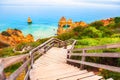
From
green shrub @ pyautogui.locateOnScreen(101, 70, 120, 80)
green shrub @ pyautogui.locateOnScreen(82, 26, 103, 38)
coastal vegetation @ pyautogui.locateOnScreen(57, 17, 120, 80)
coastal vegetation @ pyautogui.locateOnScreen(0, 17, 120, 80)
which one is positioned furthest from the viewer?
green shrub @ pyautogui.locateOnScreen(82, 26, 103, 38)

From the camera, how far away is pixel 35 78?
851cm

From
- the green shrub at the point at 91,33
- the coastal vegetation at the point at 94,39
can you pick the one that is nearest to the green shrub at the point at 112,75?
the coastal vegetation at the point at 94,39

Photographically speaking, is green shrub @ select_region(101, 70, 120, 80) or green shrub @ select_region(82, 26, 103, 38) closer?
green shrub @ select_region(101, 70, 120, 80)

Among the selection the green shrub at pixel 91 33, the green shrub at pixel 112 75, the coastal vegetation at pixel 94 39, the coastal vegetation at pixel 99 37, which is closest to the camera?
the green shrub at pixel 112 75

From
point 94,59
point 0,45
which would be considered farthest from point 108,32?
point 0,45

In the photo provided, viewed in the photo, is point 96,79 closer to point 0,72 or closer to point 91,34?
point 0,72

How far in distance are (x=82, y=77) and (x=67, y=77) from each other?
0.50 m

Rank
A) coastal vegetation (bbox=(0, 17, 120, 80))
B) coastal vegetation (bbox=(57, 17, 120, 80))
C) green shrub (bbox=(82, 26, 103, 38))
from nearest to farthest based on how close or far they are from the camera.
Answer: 1. coastal vegetation (bbox=(57, 17, 120, 80))
2. coastal vegetation (bbox=(0, 17, 120, 80))
3. green shrub (bbox=(82, 26, 103, 38))

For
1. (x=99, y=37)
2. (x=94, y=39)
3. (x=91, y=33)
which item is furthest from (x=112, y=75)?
(x=91, y=33)

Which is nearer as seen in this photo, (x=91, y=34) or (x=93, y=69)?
(x=93, y=69)

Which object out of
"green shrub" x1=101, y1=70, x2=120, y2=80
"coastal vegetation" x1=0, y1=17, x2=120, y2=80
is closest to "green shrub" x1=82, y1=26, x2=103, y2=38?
"coastal vegetation" x1=0, y1=17, x2=120, y2=80

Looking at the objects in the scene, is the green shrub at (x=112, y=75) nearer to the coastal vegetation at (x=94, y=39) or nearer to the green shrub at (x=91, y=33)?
the coastal vegetation at (x=94, y=39)

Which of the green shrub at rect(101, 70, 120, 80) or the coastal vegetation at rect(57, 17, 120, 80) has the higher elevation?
the coastal vegetation at rect(57, 17, 120, 80)

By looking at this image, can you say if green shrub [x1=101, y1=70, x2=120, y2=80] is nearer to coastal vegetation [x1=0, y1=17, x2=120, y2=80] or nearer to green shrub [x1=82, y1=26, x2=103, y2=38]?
coastal vegetation [x1=0, y1=17, x2=120, y2=80]
